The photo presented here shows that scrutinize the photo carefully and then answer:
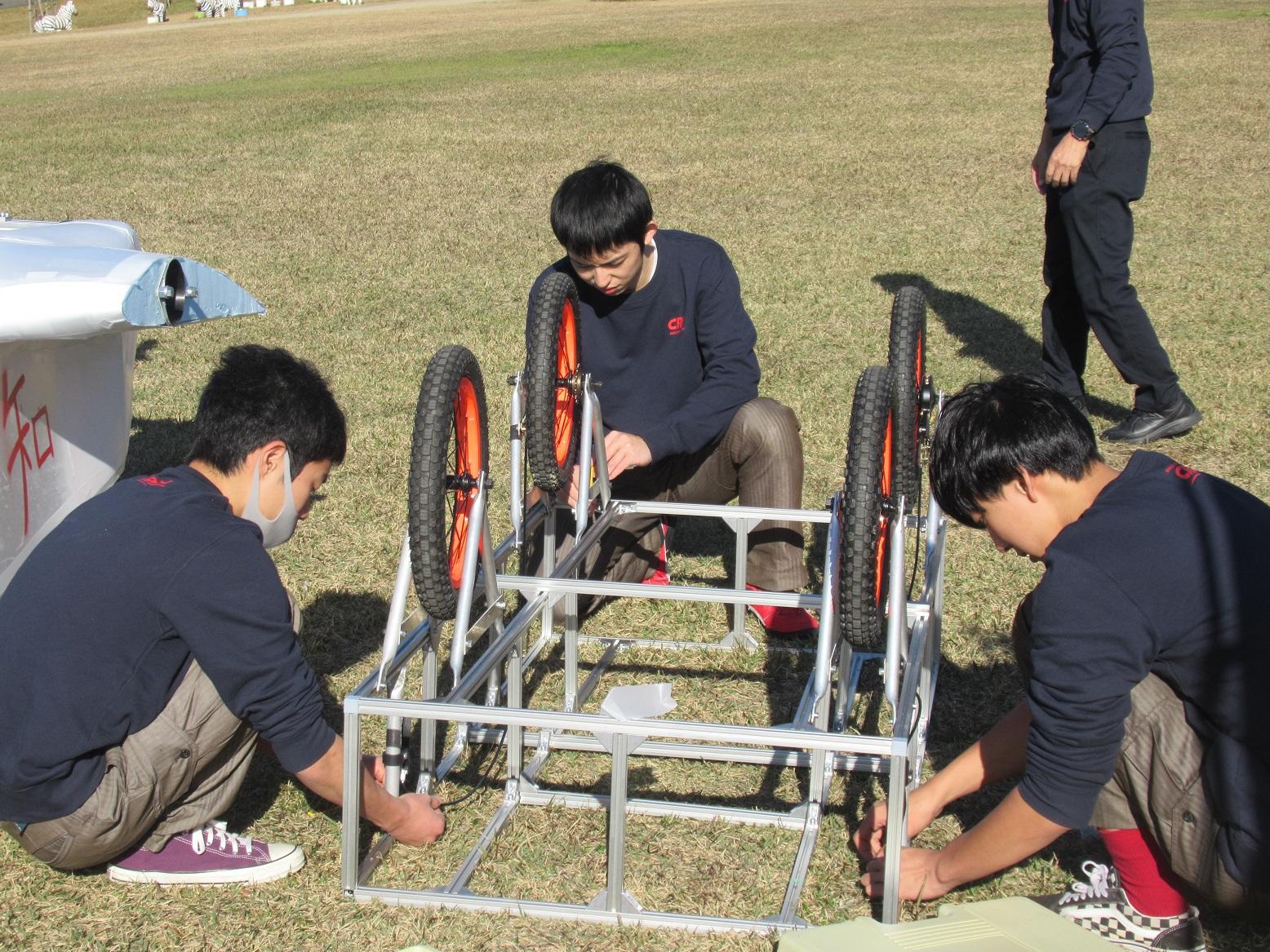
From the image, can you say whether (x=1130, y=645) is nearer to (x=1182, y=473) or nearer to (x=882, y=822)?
(x=1182, y=473)

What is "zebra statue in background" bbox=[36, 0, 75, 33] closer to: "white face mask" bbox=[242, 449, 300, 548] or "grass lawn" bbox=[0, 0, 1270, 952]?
"grass lawn" bbox=[0, 0, 1270, 952]

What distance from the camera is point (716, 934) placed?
3078 millimetres

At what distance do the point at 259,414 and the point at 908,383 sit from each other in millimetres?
1880

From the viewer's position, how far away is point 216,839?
333 centimetres

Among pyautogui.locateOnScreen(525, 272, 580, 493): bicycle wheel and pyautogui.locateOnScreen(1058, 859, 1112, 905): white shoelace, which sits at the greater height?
pyautogui.locateOnScreen(525, 272, 580, 493): bicycle wheel

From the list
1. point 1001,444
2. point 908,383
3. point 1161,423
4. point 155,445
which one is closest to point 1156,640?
point 1001,444

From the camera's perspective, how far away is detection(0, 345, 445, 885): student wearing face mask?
9.53 ft

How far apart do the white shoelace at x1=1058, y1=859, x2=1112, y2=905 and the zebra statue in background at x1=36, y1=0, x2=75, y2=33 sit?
4220 cm

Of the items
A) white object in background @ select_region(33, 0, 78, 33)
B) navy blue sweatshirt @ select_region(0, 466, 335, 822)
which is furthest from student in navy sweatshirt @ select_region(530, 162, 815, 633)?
white object in background @ select_region(33, 0, 78, 33)

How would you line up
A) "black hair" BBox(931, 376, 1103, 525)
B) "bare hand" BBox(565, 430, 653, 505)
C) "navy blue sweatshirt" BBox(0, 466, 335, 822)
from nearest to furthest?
1. "black hair" BBox(931, 376, 1103, 525)
2. "navy blue sweatshirt" BBox(0, 466, 335, 822)
3. "bare hand" BBox(565, 430, 653, 505)

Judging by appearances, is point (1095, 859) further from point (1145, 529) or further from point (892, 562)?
point (1145, 529)

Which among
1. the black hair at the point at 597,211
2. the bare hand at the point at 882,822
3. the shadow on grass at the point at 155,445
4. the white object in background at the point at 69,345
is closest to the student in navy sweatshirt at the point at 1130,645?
the bare hand at the point at 882,822

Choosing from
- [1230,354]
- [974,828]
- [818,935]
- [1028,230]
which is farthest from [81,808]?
[1028,230]

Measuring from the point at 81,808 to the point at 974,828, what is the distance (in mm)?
2003
